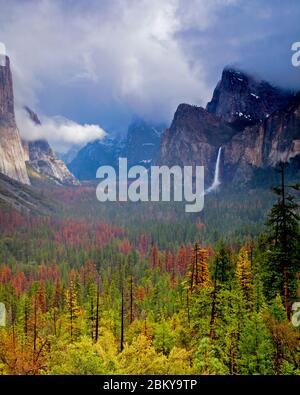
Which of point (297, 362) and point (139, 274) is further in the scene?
point (139, 274)

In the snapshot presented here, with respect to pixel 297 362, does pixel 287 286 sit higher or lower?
higher

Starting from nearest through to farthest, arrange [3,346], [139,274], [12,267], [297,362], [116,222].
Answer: [297,362] → [3,346] → [139,274] → [12,267] → [116,222]

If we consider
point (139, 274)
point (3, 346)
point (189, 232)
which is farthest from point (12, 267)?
point (3, 346)

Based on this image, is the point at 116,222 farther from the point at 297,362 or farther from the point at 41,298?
the point at 297,362

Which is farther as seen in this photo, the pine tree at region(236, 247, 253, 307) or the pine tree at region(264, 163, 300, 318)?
the pine tree at region(236, 247, 253, 307)

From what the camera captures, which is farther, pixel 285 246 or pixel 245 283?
pixel 245 283

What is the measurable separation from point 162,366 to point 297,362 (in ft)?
19.7

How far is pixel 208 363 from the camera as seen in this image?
547 inches

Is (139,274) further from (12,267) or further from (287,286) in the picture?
(287,286)

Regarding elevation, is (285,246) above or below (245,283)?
above

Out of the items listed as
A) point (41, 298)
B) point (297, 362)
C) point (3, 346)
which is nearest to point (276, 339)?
point (297, 362)

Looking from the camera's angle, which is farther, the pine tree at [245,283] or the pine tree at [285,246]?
the pine tree at [245,283]
